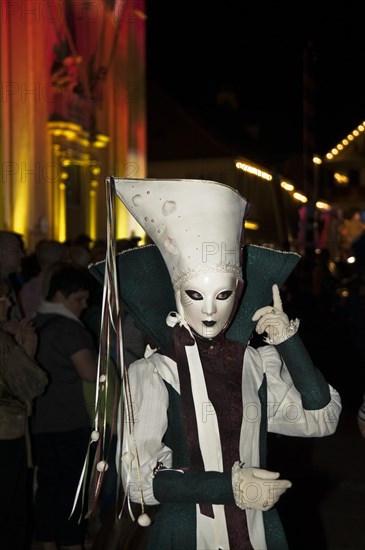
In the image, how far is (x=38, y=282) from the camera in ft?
22.3

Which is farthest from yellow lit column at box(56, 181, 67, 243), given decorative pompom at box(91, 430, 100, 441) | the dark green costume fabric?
decorative pompom at box(91, 430, 100, 441)

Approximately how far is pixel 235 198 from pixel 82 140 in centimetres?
1672

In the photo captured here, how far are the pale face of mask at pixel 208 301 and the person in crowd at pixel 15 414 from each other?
185 cm

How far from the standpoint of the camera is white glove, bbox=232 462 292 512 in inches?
105

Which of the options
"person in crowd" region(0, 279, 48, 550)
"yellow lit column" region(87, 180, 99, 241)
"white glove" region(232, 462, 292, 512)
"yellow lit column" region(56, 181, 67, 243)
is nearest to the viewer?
"white glove" region(232, 462, 292, 512)

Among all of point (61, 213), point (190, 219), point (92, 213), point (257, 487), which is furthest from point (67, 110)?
point (257, 487)

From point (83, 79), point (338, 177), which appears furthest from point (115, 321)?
point (338, 177)

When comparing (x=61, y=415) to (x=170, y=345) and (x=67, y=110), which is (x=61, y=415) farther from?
(x=67, y=110)

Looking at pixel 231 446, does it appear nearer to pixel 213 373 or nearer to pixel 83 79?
pixel 213 373

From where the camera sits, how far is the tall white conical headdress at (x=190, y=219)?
9.09 ft

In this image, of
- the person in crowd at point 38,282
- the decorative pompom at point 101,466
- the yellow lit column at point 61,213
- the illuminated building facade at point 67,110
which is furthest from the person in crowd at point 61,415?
the yellow lit column at point 61,213

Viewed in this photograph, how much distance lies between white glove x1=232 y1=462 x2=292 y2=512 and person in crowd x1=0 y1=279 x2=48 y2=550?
2043mm

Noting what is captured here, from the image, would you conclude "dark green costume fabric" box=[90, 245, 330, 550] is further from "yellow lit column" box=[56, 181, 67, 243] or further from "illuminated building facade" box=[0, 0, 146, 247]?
"yellow lit column" box=[56, 181, 67, 243]

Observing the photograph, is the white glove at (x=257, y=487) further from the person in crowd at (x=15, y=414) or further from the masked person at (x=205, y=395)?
the person in crowd at (x=15, y=414)
